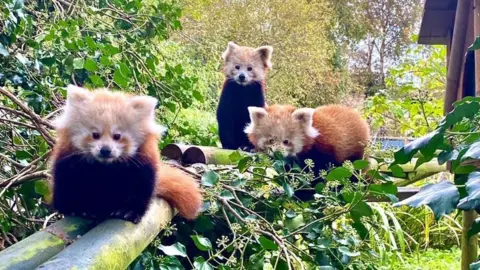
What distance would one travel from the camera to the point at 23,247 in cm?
135

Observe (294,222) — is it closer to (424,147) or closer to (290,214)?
(290,214)

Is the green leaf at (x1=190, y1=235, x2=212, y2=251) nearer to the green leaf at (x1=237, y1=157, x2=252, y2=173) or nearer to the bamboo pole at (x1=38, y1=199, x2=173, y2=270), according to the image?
the bamboo pole at (x1=38, y1=199, x2=173, y2=270)

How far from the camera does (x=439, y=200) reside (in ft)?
4.11

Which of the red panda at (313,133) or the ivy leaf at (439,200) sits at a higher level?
the ivy leaf at (439,200)

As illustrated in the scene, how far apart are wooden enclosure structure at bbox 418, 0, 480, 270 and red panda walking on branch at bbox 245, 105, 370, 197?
698mm

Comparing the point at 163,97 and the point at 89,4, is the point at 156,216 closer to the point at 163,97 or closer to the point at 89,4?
the point at 163,97

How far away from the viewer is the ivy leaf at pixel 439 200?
1231mm

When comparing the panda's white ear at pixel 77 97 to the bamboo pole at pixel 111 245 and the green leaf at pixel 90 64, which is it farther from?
the green leaf at pixel 90 64

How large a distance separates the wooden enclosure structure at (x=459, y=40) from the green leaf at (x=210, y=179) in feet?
5.66

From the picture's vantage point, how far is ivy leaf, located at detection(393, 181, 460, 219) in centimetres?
123

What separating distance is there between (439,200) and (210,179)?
0.97 metres

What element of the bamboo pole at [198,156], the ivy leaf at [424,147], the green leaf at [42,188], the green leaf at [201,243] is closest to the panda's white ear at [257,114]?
the bamboo pole at [198,156]

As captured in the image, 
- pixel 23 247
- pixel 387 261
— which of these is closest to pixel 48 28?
pixel 23 247

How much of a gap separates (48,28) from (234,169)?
3.94 ft
